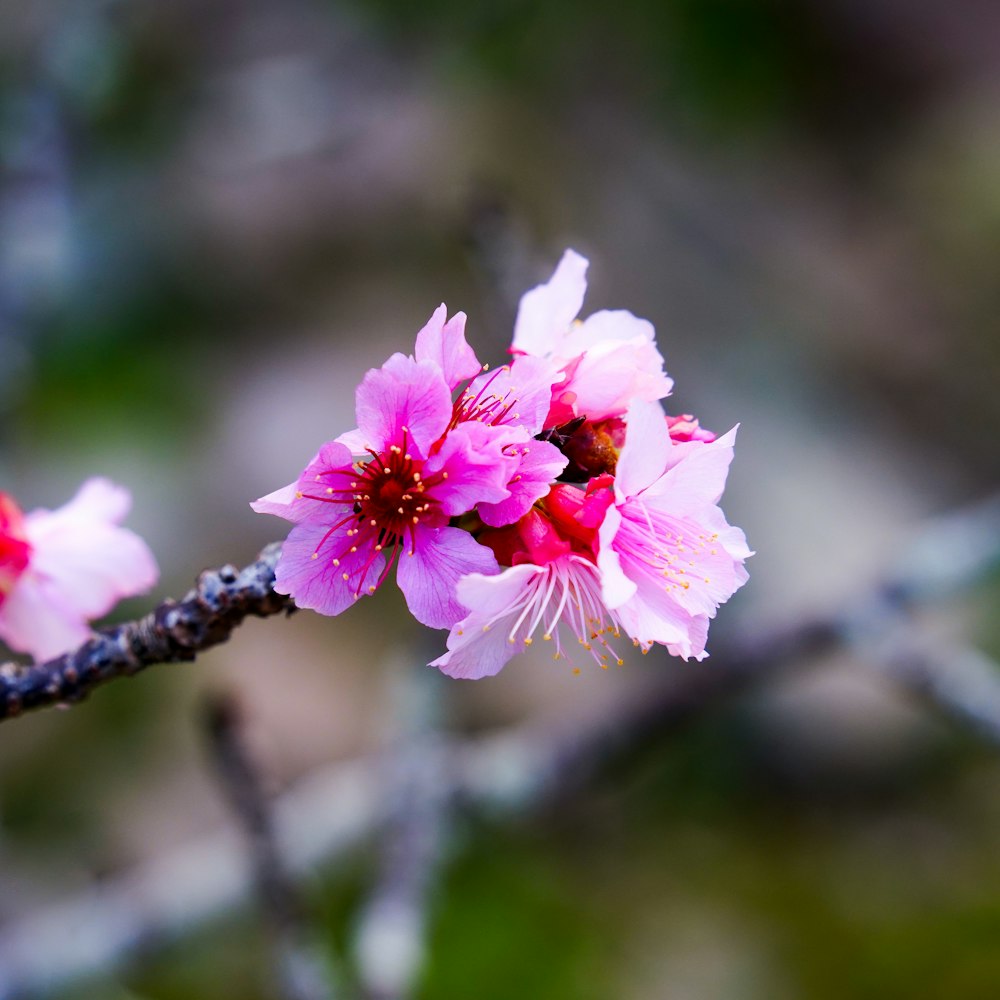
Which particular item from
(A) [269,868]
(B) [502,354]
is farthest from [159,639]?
(B) [502,354]

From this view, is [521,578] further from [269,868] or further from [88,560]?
[269,868]

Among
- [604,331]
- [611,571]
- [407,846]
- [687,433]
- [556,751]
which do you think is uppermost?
[556,751]

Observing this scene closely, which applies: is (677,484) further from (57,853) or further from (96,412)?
(96,412)

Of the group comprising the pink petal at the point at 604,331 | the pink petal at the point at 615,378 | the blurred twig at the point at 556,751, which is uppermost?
the blurred twig at the point at 556,751

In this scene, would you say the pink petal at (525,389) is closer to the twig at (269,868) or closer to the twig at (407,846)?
the twig at (269,868)

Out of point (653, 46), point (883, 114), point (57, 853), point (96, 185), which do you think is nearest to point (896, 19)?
point (883, 114)

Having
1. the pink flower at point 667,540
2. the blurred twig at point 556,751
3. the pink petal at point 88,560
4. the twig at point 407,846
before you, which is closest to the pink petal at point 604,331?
the pink flower at point 667,540

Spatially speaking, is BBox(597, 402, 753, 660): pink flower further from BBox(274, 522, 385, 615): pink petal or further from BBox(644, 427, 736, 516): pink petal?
BBox(274, 522, 385, 615): pink petal
